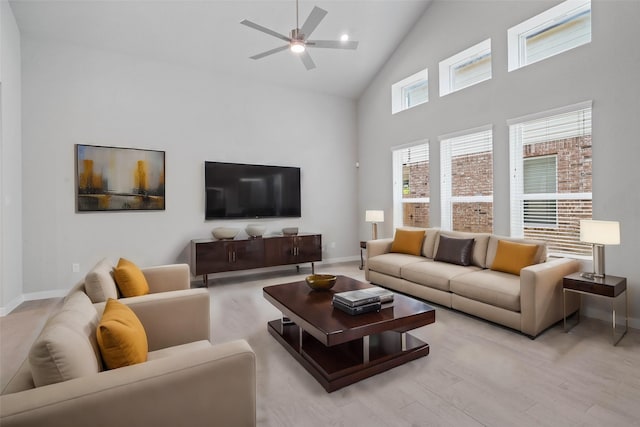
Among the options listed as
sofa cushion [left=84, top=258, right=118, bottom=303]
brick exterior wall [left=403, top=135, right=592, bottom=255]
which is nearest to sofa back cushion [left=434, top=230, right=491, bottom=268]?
brick exterior wall [left=403, top=135, right=592, bottom=255]

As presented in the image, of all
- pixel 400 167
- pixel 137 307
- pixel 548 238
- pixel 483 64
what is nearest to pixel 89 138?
pixel 137 307

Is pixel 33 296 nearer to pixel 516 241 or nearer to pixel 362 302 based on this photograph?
pixel 362 302

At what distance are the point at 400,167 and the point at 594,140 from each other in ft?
9.59

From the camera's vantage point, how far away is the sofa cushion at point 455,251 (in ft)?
13.2

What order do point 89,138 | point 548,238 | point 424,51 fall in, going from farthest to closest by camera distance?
point 424,51 < point 89,138 < point 548,238

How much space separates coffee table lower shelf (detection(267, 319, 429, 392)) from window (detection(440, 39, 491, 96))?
386 centimetres

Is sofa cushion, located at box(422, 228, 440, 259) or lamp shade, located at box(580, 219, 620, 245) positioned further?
sofa cushion, located at box(422, 228, 440, 259)

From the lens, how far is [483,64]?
182 inches

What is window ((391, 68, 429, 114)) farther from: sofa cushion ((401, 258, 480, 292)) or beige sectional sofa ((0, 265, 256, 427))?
beige sectional sofa ((0, 265, 256, 427))

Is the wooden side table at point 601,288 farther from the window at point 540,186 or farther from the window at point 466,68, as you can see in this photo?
the window at point 466,68

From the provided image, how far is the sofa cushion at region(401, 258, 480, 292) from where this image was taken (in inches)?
144

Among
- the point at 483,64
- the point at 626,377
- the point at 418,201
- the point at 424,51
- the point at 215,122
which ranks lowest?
the point at 626,377

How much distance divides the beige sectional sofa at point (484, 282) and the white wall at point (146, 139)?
7.78 ft

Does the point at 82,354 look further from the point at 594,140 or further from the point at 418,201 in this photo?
the point at 418,201
